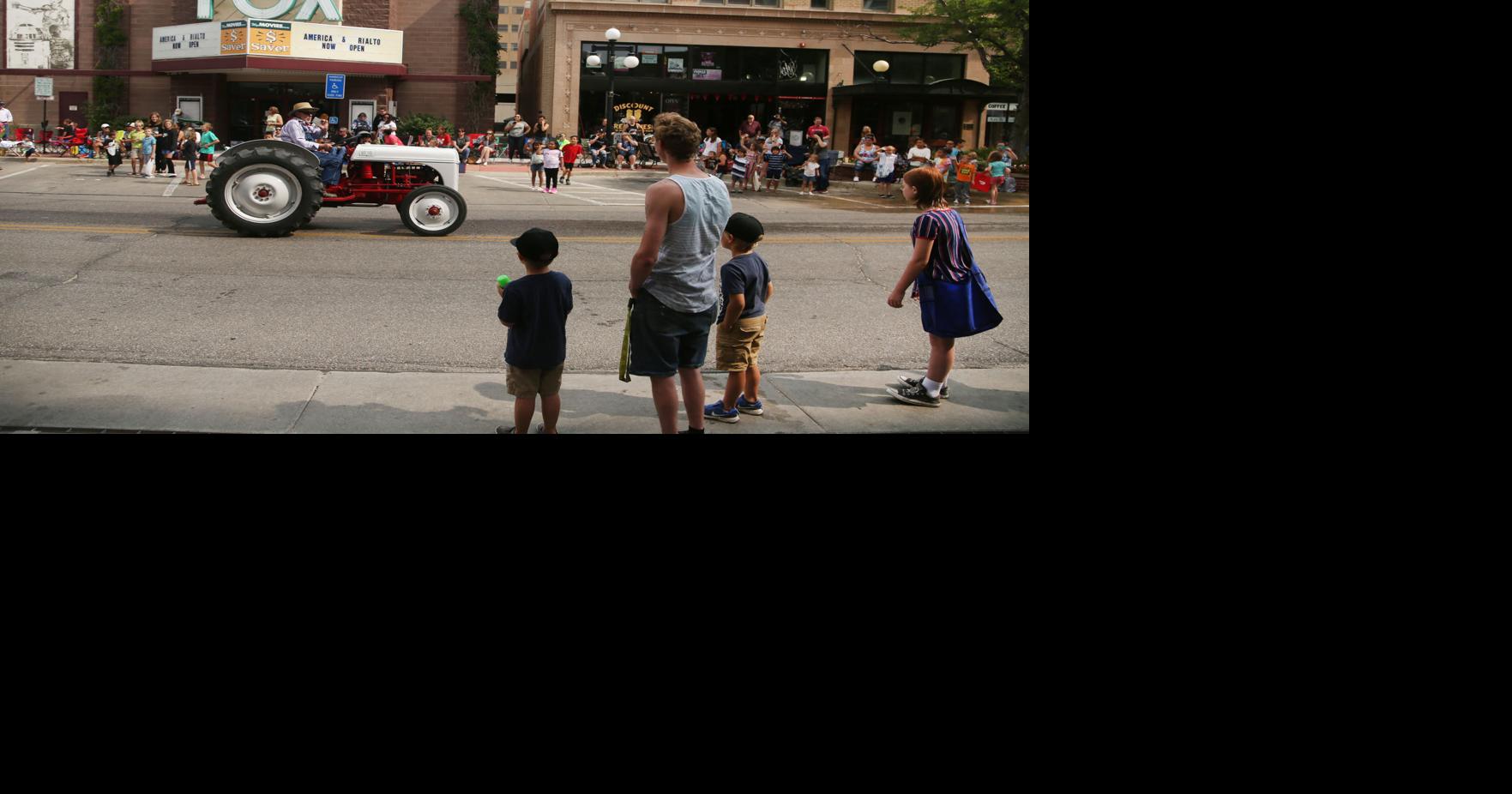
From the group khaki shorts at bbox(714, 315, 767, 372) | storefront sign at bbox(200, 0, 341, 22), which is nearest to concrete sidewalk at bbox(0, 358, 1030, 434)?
khaki shorts at bbox(714, 315, 767, 372)

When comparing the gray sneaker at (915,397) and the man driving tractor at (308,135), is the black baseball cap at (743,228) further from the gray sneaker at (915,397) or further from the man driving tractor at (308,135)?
the man driving tractor at (308,135)

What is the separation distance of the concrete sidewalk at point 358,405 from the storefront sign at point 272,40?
118 centimetres

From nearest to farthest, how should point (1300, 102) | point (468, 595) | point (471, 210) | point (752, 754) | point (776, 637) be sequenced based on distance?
point (752, 754) < point (776, 637) < point (468, 595) < point (1300, 102) < point (471, 210)

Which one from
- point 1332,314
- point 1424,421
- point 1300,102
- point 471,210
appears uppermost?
point 1300,102

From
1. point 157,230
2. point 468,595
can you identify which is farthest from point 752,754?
point 157,230

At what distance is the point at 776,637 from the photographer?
3.04 meters

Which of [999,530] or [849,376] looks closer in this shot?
[999,530]

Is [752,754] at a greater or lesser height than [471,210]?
lesser

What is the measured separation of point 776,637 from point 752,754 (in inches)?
25.5

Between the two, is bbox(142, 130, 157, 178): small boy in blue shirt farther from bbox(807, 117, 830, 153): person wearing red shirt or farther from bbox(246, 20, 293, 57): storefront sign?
bbox(807, 117, 830, 153): person wearing red shirt

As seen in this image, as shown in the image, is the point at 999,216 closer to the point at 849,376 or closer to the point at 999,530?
the point at 849,376

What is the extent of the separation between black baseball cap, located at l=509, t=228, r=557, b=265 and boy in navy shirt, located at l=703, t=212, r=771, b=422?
65 centimetres

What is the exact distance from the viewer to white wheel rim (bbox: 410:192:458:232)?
5.32 metres

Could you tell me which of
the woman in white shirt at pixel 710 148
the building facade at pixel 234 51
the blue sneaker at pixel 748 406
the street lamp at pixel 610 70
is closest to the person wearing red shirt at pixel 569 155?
the street lamp at pixel 610 70
